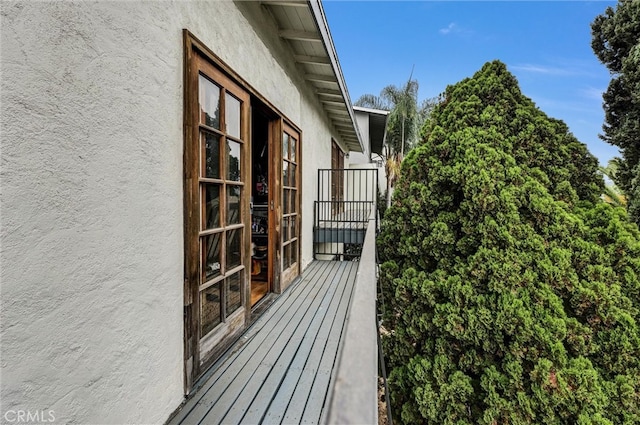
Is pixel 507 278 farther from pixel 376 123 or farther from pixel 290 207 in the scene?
pixel 376 123

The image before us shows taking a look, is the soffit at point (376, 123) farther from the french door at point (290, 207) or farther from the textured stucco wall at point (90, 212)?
the textured stucco wall at point (90, 212)

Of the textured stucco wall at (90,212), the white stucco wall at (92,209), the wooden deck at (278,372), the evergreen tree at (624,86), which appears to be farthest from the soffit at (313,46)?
the evergreen tree at (624,86)

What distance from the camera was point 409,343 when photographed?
2916 millimetres

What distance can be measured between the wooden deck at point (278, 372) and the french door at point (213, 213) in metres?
0.16

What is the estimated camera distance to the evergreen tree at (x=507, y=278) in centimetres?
222

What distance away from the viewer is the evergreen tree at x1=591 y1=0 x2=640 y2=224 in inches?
205

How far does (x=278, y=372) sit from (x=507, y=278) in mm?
1897

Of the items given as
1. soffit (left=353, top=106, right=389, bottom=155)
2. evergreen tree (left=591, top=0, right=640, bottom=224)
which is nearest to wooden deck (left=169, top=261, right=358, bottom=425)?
evergreen tree (left=591, top=0, right=640, bottom=224)

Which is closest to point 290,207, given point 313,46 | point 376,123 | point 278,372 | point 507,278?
point 313,46

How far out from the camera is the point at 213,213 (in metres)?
2.19

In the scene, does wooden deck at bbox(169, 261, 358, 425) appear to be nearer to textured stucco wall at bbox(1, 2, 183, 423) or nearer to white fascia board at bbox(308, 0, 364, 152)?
textured stucco wall at bbox(1, 2, 183, 423)

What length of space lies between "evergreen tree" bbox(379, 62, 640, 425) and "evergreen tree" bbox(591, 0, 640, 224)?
12.7 ft

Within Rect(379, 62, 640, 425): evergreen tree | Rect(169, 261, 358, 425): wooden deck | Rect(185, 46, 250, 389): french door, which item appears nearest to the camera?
Rect(169, 261, 358, 425): wooden deck

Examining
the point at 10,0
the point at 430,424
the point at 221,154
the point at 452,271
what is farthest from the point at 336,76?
the point at 430,424
